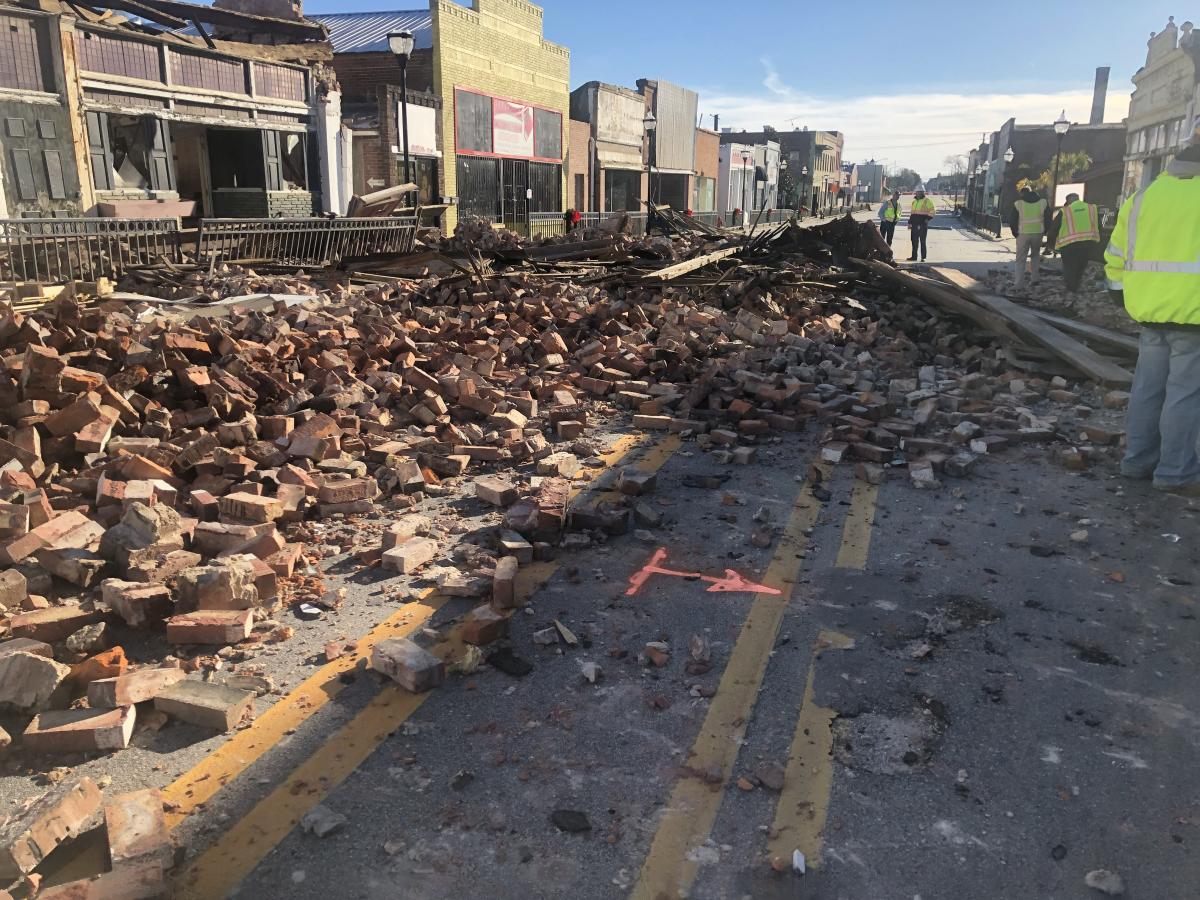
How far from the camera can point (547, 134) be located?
37844 mm

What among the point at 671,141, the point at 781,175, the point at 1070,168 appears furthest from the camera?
the point at 781,175

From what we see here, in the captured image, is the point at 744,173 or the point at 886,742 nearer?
the point at 886,742

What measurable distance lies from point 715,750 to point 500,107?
33.9 m

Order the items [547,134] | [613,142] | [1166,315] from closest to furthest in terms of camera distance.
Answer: [1166,315] < [547,134] < [613,142]

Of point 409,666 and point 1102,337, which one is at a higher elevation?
point 1102,337

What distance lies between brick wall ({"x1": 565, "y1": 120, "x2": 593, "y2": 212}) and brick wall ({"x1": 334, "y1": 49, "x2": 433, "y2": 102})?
11.0 meters

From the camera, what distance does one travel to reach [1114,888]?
2.53m

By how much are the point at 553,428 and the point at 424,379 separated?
136 cm

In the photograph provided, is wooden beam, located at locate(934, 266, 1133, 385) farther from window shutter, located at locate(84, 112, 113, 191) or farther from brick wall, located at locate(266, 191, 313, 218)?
brick wall, located at locate(266, 191, 313, 218)

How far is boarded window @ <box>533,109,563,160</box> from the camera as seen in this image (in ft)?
121

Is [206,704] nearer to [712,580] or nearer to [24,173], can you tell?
[712,580]

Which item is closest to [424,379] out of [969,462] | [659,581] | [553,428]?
[553,428]

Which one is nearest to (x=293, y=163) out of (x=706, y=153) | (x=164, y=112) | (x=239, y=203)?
(x=239, y=203)

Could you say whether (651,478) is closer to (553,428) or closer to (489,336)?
(553,428)
